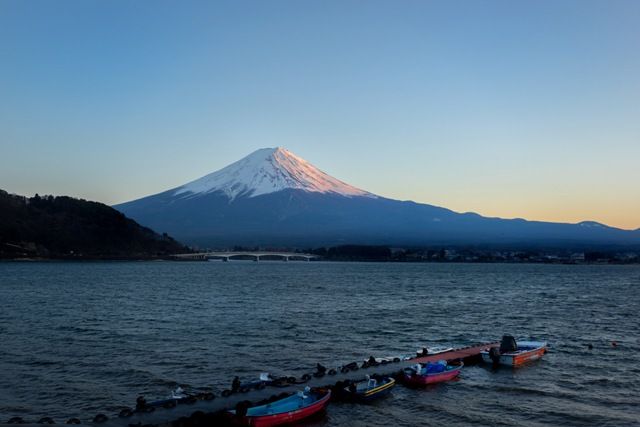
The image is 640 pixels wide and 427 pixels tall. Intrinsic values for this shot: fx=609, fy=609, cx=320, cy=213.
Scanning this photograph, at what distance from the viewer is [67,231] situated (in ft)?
486

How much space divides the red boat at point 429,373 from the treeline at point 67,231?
12823 centimetres

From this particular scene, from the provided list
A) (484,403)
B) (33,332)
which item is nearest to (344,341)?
(484,403)

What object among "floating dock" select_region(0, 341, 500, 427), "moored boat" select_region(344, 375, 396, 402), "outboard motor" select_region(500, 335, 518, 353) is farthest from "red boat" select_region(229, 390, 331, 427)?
"outboard motor" select_region(500, 335, 518, 353)

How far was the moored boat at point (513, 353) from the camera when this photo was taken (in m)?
26.8

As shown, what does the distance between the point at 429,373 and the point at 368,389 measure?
3432 millimetres

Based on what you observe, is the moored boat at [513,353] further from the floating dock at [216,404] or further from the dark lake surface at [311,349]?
the floating dock at [216,404]

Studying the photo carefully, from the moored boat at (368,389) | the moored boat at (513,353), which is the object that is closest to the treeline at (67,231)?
the moored boat at (513,353)

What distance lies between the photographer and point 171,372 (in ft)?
78.1

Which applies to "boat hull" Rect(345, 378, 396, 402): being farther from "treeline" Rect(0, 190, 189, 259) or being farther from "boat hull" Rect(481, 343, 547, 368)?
"treeline" Rect(0, 190, 189, 259)

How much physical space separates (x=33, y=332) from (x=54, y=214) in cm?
12948

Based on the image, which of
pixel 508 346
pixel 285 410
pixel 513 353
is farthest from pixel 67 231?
pixel 285 410

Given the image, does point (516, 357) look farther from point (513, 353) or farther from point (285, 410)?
point (285, 410)

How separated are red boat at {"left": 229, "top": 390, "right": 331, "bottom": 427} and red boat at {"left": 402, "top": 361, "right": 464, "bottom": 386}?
4569mm

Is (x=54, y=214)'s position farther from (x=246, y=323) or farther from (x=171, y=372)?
(x=171, y=372)
